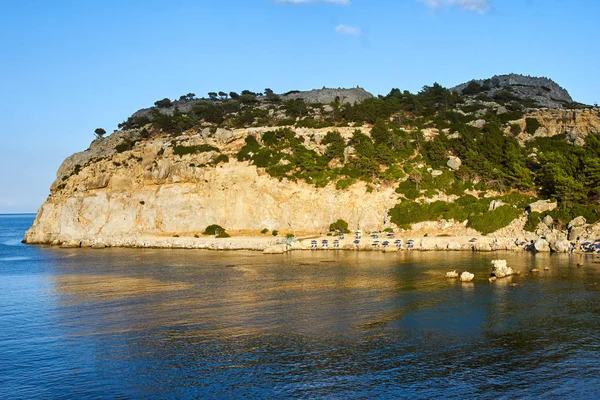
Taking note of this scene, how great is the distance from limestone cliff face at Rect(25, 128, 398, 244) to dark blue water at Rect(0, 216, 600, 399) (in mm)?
24479

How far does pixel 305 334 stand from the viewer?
26531mm

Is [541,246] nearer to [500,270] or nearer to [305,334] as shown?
[500,270]

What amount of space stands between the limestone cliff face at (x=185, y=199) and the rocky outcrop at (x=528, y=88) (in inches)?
2086

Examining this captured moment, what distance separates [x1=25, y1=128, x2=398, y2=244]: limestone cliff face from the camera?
70875mm

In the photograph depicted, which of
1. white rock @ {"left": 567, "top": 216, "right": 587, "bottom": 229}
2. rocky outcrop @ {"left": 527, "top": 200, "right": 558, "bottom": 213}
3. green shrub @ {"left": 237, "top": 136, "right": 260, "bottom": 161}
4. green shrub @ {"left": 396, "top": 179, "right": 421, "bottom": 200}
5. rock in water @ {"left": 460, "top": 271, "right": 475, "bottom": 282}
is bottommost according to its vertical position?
rock in water @ {"left": 460, "top": 271, "right": 475, "bottom": 282}

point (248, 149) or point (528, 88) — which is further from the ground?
point (528, 88)

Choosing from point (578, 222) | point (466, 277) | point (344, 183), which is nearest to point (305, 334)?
point (466, 277)

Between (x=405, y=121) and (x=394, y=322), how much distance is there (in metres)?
65.5

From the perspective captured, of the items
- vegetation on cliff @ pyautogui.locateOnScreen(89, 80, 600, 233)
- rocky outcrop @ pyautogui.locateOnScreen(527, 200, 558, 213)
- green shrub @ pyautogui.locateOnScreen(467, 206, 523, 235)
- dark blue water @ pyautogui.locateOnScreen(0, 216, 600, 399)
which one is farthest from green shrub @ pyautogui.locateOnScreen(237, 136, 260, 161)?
rocky outcrop @ pyautogui.locateOnScreen(527, 200, 558, 213)

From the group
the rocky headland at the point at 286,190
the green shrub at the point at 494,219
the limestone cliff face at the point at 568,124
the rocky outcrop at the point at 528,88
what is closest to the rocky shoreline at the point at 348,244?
the rocky headland at the point at 286,190

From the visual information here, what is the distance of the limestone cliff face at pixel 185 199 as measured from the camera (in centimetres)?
7088

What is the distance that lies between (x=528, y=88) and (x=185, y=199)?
269 feet

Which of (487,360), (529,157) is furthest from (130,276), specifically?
(529,157)

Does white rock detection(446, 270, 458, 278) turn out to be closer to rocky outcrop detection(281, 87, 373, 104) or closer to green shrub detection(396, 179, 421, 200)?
green shrub detection(396, 179, 421, 200)
